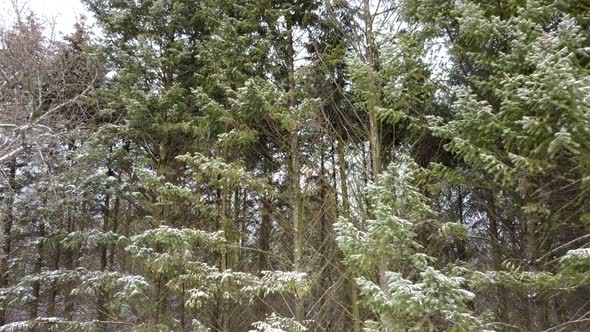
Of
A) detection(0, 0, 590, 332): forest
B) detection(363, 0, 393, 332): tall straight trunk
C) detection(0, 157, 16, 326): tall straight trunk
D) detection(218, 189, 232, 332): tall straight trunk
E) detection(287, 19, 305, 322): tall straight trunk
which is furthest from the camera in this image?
detection(0, 157, 16, 326): tall straight trunk

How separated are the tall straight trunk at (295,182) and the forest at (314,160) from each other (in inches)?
1.6

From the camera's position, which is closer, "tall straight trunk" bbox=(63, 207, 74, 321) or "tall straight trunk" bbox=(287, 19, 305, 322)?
"tall straight trunk" bbox=(287, 19, 305, 322)

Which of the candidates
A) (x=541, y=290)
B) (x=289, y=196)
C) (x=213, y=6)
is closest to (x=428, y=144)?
(x=289, y=196)

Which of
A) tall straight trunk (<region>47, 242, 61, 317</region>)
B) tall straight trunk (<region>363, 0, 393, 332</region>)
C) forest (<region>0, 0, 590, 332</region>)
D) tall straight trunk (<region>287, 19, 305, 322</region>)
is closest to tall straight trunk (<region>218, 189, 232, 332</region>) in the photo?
forest (<region>0, 0, 590, 332</region>)

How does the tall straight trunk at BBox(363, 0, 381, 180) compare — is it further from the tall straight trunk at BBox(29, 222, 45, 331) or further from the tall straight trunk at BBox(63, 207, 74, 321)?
the tall straight trunk at BBox(29, 222, 45, 331)

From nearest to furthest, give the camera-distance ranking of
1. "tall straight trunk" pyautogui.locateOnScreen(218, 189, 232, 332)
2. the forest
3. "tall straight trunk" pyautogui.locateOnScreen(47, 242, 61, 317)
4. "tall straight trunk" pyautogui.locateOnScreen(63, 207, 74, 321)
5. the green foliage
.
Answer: the green foliage
the forest
"tall straight trunk" pyautogui.locateOnScreen(218, 189, 232, 332)
"tall straight trunk" pyautogui.locateOnScreen(63, 207, 74, 321)
"tall straight trunk" pyautogui.locateOnScreen(47, 242, 61, 317)

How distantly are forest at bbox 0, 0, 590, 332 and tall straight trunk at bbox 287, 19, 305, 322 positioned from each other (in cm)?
4

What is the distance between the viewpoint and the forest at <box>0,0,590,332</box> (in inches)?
191

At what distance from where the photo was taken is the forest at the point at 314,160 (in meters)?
4.85

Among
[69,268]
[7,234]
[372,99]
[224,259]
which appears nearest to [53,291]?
[69,268]

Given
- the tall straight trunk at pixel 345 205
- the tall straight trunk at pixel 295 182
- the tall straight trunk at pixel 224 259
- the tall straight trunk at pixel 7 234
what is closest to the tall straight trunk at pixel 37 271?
the tall straight trunk at pixel 7 234

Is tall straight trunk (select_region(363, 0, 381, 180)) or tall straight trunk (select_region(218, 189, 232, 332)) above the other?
tall straight trunk (select_region(363, 0, 381, 180))

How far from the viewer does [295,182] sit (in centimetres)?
829

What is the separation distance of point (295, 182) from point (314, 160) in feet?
2.48
